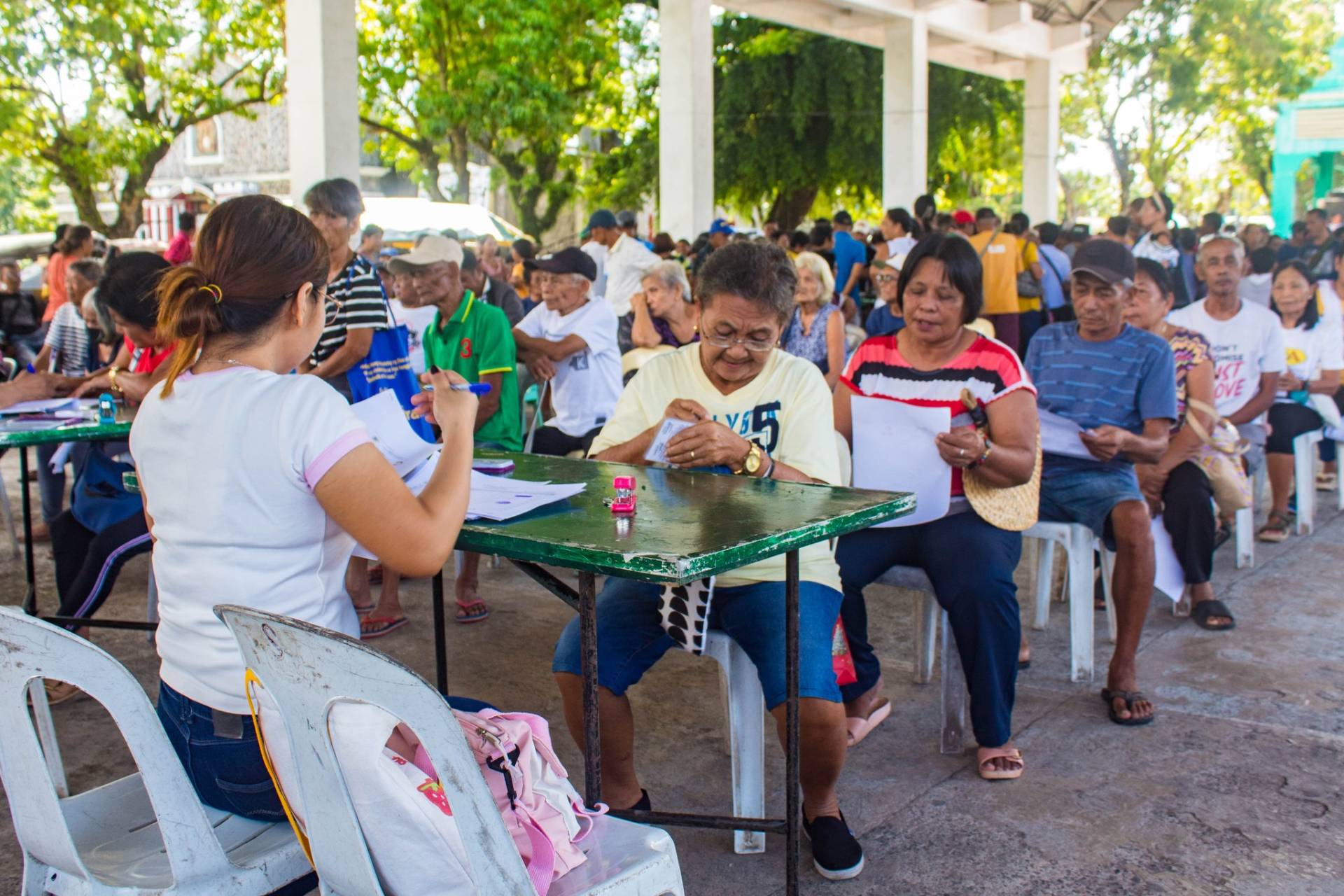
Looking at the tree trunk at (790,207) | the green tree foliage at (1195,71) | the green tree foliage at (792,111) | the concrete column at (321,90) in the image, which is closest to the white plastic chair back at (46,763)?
the concrete column at (321,90)

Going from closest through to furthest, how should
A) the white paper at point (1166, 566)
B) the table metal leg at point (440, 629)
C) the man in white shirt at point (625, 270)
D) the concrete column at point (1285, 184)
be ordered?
the table metal leg at point (440, 629) → the white paper at point (1166, 566) → the man in white shirt at point (625, 270) → the concrete column at point (1285, 184)

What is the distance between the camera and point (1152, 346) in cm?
405

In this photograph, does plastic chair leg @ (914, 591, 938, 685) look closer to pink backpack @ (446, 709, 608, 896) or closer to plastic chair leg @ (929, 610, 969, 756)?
plastic chair leg @ (929, 610, 969, 756)

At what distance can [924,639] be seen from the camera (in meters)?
3.93

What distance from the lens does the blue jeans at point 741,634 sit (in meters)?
2.61

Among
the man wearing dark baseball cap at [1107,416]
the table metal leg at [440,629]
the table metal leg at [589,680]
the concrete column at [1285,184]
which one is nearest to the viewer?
the table metal leg at [589,680]

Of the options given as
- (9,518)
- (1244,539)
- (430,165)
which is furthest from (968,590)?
(430,165)

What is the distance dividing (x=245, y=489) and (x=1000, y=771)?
86.2 inches

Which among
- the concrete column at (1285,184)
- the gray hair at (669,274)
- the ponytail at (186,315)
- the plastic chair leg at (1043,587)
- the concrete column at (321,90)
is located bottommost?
the plastic chair leg at (1043,587)

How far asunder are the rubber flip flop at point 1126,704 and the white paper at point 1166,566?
87cm

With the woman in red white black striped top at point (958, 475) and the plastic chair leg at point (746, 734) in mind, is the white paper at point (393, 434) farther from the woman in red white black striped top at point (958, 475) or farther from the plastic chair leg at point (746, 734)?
the woman in red white black striped top at point (958, 475)

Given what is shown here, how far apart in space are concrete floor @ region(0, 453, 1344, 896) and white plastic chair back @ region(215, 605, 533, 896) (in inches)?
13.9

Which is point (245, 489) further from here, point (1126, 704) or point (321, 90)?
point (321, 90)

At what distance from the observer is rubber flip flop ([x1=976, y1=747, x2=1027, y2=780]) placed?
320cm
